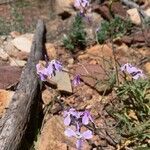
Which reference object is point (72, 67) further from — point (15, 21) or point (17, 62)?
point (15, 21)

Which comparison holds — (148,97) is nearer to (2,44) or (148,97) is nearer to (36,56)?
(36,56)

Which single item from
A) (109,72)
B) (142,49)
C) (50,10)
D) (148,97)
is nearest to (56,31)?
(50,10)

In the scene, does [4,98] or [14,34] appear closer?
[4,98]

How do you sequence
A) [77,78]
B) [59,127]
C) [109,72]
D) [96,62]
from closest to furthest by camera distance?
[77,78] < [59,127] < [109,72] < [96,62]

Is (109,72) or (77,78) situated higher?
(77,78)

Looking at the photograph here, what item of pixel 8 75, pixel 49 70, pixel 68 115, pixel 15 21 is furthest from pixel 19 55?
pixel 68 115

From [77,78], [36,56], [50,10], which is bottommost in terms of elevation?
[50,10]

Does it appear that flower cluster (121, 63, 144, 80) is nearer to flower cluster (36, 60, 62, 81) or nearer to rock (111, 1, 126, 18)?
flower cluster (36, 60, 62, 81)
